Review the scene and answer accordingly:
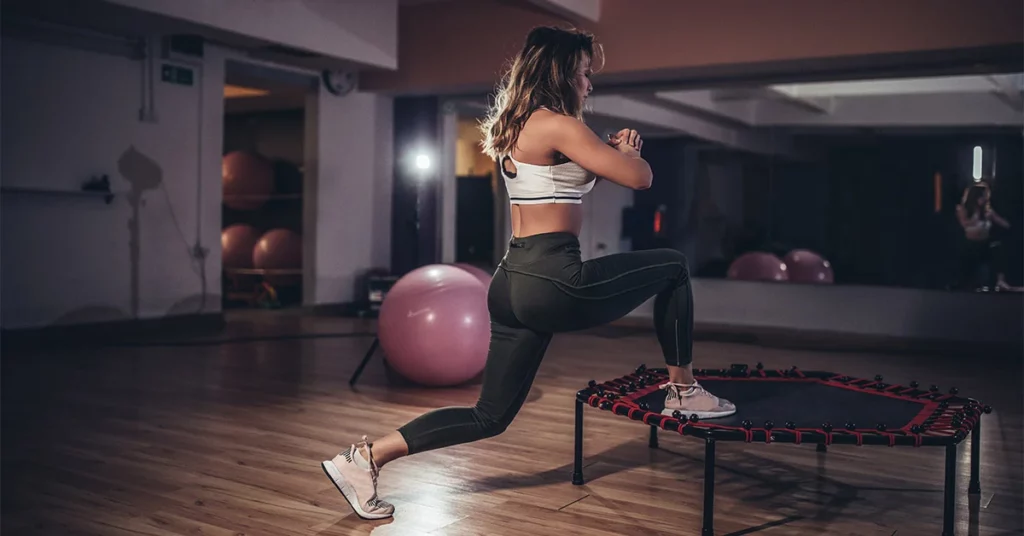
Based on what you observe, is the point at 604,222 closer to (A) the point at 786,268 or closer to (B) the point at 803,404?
(A) the point at 786,268

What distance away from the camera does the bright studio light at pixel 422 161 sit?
8328mm

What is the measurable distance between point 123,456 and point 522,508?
147cm

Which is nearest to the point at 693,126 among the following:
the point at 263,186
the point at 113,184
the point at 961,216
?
the point at 961,216

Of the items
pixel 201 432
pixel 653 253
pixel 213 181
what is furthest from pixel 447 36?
pixel 653 253

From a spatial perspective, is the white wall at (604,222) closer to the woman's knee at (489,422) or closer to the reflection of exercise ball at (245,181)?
the reflection of exercise ball at (245,181)

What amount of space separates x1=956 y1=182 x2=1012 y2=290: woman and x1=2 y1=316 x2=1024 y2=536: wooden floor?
8.36ft

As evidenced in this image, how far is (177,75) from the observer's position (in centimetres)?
676

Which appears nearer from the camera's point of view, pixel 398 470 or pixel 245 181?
pixel 398 470

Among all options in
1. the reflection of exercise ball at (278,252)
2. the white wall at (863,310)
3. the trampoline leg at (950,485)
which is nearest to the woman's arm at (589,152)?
the trampoline leg at (950,485)

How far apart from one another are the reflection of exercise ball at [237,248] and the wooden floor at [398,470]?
4.10 meters

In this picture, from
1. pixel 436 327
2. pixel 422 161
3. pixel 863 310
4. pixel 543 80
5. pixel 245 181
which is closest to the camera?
pixel 543 80

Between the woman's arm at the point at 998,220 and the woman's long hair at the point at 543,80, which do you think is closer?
the woman's long hair at the point at 543,80

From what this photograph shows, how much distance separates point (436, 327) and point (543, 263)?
1.99 m

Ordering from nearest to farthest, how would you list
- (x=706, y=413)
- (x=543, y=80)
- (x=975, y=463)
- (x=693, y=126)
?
(x=543, y=80), (x=706, y=413), (x=975, y=463), (x=693, y=126)
